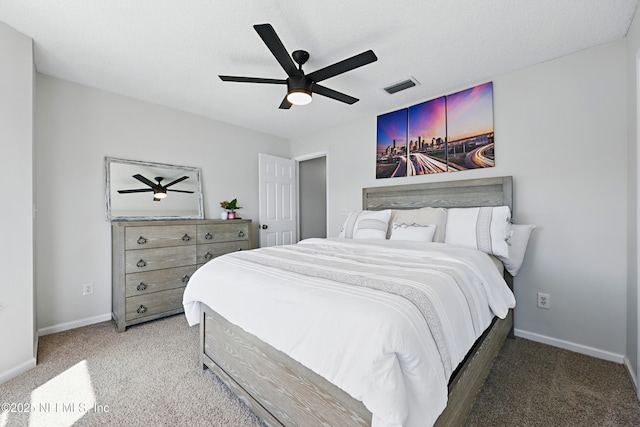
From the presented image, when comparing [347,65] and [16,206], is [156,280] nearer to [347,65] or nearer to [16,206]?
[16,206]

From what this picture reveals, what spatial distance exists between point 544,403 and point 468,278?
0.93 m

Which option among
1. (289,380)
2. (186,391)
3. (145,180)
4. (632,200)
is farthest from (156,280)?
(632,200)

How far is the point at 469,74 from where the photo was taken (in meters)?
2.59

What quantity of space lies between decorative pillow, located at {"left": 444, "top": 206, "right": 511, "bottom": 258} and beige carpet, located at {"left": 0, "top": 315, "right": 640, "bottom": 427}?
882 mm

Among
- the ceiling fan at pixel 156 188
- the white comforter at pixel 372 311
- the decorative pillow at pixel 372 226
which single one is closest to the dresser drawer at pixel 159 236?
the ceiling fan at pixel 156 188

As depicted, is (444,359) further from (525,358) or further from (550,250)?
(550,250)

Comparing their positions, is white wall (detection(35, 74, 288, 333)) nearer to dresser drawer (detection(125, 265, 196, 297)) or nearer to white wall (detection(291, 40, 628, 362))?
dresser drawer (detection(125, 265, 196, 297))

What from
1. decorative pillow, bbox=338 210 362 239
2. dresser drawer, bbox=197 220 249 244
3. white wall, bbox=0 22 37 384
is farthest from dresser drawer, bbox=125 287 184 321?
decorative pillow, bbox=338 210 362 239

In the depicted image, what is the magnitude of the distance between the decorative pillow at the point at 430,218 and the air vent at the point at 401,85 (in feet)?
4.23

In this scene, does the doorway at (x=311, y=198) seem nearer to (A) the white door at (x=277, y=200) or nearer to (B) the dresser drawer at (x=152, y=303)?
(A) the white door at (x=277, y=200)

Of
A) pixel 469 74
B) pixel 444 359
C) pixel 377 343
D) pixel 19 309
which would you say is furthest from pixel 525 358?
pixel 19 309

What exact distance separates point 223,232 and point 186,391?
1918mm

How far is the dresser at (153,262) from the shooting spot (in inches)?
104

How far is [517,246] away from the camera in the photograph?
7.57 ft
